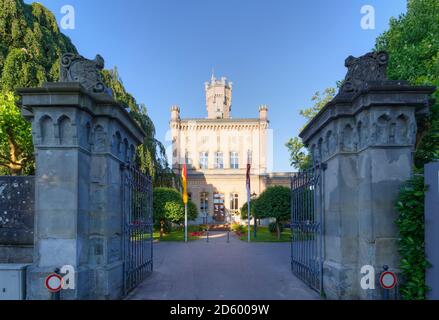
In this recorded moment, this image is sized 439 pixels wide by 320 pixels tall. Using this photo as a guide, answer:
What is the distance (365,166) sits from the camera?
5613mm

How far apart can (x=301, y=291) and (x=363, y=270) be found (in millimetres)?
2086

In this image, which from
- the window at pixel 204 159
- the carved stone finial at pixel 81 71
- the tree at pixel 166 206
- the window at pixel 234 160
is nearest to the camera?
the carved stone finial at pixel 81 71

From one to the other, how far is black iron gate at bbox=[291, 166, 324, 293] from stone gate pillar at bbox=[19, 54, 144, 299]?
409cm

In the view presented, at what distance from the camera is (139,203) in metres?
8.37

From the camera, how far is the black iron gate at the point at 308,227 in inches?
270

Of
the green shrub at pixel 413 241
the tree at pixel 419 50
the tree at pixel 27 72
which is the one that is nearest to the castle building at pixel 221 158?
the tree at pixel 27 72

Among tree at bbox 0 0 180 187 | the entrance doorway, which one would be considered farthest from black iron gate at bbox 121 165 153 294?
the entrance doorway

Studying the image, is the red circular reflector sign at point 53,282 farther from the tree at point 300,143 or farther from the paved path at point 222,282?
the tree at point 300,143

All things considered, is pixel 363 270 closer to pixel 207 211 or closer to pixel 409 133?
pixel 409 133

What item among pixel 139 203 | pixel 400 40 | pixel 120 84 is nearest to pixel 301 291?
pixel 139 203

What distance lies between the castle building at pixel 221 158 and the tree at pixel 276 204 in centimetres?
1793

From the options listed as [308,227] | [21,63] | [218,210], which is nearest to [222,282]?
[308,227]

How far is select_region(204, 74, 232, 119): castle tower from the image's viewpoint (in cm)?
5058

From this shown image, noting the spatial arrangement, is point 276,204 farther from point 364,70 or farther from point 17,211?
point 17,211
